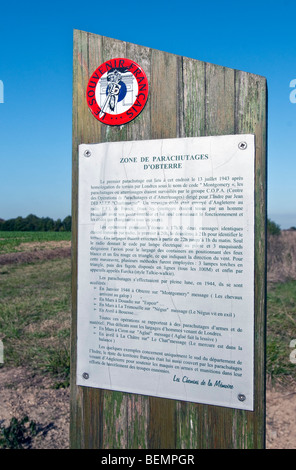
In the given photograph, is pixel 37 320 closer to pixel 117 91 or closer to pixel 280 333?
pixel 280 333

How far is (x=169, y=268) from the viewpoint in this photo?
2137mm

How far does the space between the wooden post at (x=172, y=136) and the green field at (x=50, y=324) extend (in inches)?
85.9

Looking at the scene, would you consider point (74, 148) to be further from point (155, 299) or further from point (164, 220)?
point (155, 299)

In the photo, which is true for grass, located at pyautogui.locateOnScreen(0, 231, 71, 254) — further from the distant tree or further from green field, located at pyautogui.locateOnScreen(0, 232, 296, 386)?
the distant tree

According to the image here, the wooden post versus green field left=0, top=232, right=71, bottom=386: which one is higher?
the wooden post

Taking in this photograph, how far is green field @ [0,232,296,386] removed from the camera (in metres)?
4.71

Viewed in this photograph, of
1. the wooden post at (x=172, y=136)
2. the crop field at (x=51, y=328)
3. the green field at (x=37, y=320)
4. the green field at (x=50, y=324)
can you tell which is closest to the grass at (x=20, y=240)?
the crop field at (x=51, y=328)

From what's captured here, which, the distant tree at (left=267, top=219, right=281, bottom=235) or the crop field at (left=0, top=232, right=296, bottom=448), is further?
the distant tree at (left=267, top=219, right=281, bottom=235)

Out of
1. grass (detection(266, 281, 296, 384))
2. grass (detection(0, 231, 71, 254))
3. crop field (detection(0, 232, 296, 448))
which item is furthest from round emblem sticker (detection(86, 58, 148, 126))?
grass (detection(0, 231, 71, 254))

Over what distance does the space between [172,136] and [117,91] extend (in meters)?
0.41

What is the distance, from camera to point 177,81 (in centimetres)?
221

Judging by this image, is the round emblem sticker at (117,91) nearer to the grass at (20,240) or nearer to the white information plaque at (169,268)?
the white information plaque at (169,268)

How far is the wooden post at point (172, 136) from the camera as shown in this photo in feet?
6.72

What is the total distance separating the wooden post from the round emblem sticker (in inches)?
1.5
